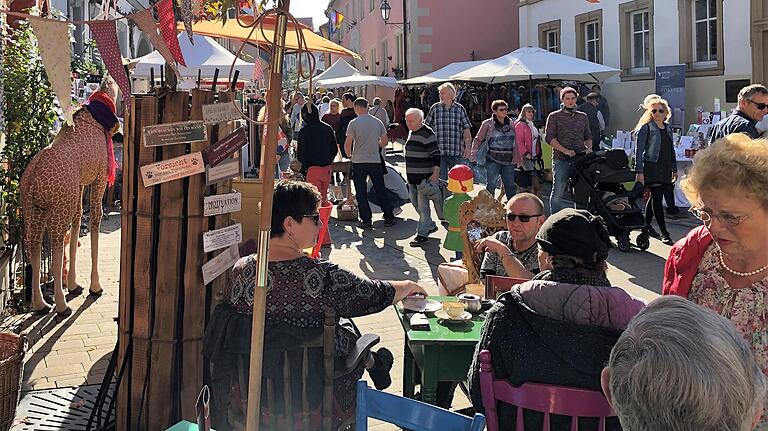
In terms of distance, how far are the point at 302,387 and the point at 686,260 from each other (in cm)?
152

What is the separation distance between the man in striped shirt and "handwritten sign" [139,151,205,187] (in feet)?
19.9

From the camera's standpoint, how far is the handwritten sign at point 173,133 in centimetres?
360

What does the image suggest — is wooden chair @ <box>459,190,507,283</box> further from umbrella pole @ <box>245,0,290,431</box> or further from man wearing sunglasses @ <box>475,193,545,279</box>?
umbrella pole @ <box>245,0,290,431</box>

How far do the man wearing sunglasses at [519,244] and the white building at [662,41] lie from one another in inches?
493

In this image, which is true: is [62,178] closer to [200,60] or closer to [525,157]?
[200,60]

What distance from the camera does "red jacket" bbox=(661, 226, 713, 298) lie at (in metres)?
2.98

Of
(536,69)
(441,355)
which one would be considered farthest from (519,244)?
(536,69)

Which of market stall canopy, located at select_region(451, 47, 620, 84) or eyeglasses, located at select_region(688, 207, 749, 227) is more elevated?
market stall canopy, located at select_region(451, 47, 620, 84)

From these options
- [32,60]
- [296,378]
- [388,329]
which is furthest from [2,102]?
[296,378]

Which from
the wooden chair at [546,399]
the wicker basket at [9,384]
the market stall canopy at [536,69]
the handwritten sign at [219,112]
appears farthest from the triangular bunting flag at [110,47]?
the market stall canopy at [536,69]

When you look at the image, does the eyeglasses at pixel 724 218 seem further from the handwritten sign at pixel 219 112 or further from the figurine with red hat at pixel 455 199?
the figurine with red hat at pixel 455 199

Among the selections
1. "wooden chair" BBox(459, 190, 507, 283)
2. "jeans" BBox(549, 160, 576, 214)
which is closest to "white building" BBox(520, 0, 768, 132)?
"jeans" BBox(549, 160, 576, 214)

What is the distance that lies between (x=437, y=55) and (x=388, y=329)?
968 inches

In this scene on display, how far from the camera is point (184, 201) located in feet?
12.4
